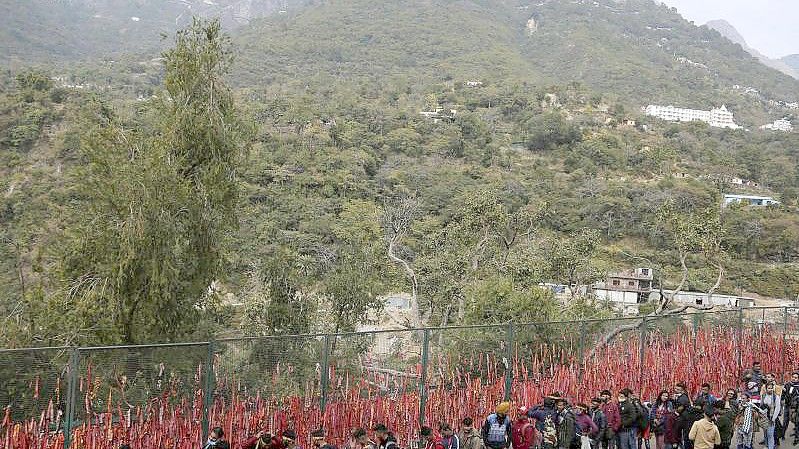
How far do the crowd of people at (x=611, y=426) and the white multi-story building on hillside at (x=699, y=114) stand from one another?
12300cm

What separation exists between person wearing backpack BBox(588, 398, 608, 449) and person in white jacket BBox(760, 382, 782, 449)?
8.74ft

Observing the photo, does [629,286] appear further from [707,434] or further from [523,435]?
[523,435]

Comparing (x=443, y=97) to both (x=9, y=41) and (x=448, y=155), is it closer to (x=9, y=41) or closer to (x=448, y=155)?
(x=448, y=155)

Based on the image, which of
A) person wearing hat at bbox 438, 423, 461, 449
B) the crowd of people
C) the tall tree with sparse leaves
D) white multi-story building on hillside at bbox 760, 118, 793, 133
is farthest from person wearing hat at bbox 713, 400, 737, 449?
white multi-story building on hillside at bbox 760, 118, 793, 133

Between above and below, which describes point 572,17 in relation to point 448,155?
above

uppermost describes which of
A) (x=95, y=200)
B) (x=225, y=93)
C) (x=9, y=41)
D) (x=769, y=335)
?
(x=9, y=41)

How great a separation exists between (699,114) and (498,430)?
140456 millimetres

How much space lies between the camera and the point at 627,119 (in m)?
99.6

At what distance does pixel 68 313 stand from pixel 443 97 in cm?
9573

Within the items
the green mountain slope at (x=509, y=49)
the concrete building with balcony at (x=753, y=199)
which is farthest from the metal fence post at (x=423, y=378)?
the green mountain slope at (x=509, y=49)

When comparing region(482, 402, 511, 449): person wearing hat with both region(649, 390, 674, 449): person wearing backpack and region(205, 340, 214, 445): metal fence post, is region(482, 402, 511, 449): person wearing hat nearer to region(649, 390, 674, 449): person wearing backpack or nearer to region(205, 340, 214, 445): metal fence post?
region(649, 390, 674, 449): person wearing backpack

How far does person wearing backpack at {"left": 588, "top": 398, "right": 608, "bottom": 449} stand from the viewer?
28.6 feet

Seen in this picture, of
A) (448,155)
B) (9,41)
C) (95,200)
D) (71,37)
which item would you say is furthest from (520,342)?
(71,37)

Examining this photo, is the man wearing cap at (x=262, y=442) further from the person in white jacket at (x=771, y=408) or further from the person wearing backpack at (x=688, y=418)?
the person in white jacket at (x=771, y=408)
